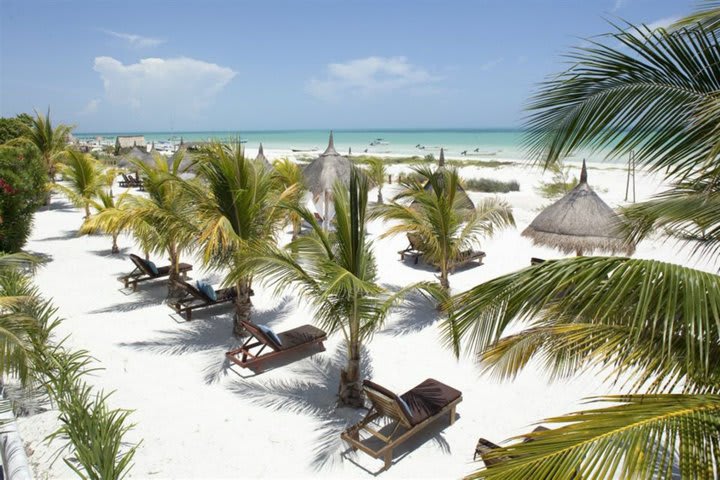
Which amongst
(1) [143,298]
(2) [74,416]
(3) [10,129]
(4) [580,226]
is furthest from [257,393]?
(3) [10,129]

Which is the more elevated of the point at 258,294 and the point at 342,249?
the point at 342,249

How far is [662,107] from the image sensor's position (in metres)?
2.69

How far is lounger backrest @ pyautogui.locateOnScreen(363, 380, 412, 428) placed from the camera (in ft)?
14.2

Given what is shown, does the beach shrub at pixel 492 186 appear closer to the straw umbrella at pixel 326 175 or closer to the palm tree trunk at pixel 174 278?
the straw umbrella at pixel 326 175

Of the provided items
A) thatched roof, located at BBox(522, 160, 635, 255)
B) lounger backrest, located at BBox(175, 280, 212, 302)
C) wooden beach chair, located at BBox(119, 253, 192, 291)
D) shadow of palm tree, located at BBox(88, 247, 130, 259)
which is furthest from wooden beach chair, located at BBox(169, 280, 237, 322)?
thatched roof, located at BBox(522, 160, 635, 255)

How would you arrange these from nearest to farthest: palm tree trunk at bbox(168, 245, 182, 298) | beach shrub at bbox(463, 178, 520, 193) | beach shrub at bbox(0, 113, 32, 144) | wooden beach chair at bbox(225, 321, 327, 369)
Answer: wooden beach chair at bbox(225, 321, 327, 369)
palm tree trunk at bbox(168, 245, 182, 298)
beach shrub at bbox(0, 113, 32, 144)
beach shrub at bbox(463, 178, 520, 193)

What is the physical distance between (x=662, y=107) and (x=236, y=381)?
5.11 metres

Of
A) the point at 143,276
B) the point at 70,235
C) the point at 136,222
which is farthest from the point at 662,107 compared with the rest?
the point at 70,235

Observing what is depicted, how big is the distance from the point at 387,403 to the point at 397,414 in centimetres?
14

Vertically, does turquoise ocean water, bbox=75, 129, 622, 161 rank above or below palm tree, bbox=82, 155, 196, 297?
above

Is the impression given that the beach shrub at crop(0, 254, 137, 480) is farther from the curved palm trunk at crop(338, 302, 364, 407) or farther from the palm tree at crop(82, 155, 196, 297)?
the palm tree at crop(82, 155, 196, 297)

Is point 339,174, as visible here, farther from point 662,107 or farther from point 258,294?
point 662,107

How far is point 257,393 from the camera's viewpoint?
214 inches

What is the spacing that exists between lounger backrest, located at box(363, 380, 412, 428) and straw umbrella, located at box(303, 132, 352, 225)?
26.5 ft
